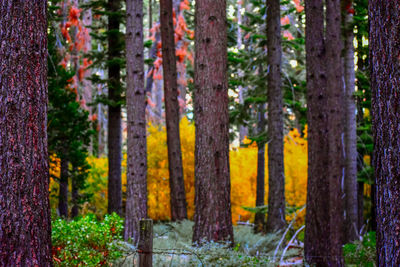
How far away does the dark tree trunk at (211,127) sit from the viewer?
8.06 m

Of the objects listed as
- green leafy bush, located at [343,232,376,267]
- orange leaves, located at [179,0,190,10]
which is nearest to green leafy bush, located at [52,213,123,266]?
green leafy bush, located at [343,232,376,267]

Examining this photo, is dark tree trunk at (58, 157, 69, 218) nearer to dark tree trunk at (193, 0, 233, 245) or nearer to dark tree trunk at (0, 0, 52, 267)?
dark tree trunk at (193, 0, 233, 245)

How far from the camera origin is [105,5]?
15898mm

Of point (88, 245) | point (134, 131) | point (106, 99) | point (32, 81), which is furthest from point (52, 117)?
point (32, 81)

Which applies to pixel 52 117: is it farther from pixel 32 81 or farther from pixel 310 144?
pixel 32 81

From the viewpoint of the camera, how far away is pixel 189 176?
760 inches

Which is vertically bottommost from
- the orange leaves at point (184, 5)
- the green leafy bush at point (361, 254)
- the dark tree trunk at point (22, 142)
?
the green leafy bush at point (361, 254)

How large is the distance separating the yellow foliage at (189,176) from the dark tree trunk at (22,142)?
14353 millimetres

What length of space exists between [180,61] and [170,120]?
10821 mm

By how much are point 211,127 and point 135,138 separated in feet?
10.3

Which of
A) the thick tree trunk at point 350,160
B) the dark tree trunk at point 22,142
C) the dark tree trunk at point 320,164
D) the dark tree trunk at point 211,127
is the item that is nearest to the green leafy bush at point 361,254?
the dark tree trunk at point 320,164

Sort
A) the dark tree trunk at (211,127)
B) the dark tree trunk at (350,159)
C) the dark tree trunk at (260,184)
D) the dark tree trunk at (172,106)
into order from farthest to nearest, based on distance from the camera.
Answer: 1. the dark tree trunk at (260,184)
2. the dark tree trunk at (172,106)
3. the dark tree trunk at (350,159)
4. the dark tree trunk at (211,127)

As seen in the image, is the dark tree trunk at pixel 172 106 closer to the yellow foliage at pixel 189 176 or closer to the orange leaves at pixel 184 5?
the yellow foliage at pixel 189 176

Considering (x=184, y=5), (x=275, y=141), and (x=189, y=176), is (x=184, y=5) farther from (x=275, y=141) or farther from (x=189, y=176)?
(x=275, y=141)
